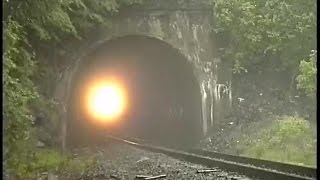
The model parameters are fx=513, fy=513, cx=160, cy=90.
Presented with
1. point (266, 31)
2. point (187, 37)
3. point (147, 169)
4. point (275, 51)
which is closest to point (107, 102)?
point (187, 37)

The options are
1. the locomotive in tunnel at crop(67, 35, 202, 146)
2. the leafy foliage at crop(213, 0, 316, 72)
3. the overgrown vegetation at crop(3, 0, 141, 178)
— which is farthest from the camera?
the locomotive in tunnel at crop(67, 35, 202, 146)

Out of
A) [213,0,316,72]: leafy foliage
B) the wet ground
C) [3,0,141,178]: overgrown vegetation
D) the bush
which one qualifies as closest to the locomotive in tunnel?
[213,0,316,72]: leafy foliage

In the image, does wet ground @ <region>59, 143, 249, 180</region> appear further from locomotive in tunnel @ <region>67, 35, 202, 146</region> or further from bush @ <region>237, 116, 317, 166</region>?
locomotive in tunnel @ <region>67, 35, 202, 146</region>

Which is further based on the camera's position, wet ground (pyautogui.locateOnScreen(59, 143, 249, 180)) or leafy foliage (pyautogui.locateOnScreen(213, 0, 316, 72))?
leafy foliage (pyautogui.locateOnScreen(213, 0, 316, 72))

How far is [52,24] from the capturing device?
12.8 metres

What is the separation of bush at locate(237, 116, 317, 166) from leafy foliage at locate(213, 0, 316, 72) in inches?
123

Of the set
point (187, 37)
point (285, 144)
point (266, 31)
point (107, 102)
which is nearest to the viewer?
point (285, 144)

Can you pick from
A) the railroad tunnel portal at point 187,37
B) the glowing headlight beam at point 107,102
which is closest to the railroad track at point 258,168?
the railroad tunnel portal at point 187,37

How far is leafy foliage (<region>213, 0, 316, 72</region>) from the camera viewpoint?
1659cm

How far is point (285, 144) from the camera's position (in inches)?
541

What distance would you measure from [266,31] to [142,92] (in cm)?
1008

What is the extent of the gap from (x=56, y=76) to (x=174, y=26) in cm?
487

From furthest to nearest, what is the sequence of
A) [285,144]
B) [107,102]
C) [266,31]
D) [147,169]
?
1. [107,102]
2. [266,31]
3. [285,144]
4. [147,169]

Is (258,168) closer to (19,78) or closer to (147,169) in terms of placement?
(147,169)
